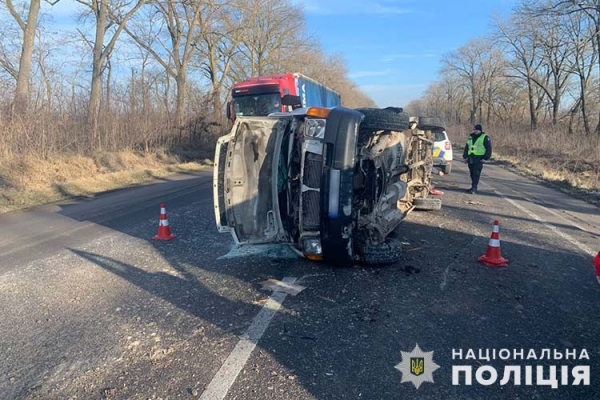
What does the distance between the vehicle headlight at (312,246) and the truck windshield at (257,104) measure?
1180 centimetres

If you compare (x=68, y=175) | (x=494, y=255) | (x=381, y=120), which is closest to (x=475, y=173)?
(x=494, y=255)

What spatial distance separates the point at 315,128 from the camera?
4.16 metres

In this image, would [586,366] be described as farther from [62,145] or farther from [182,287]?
[62,145]

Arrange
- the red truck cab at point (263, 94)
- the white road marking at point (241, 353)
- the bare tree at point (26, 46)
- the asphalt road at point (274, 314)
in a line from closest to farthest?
the white road marking at point (241, 353) → the asphalt road at point (274, 314) → the bare tree at point (26, 46) → the red truck cab at point (263, 94)

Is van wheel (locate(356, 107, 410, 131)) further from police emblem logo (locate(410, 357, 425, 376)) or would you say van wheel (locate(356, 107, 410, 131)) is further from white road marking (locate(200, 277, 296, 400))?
police emblem logo (locate(410, 357, 425, 376))

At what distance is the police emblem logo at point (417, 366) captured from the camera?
2678 millimetres

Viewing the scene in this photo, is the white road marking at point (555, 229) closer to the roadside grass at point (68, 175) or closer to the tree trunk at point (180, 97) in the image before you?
the roadside grass at point (68, 175)

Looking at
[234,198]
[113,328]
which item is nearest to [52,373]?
[113,328]

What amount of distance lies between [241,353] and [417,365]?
123cm

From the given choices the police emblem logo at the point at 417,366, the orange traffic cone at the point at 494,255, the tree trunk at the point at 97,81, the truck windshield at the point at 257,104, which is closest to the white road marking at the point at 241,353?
the police emblem logo at the point at 417,366

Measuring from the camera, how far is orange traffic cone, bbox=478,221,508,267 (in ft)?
15.8

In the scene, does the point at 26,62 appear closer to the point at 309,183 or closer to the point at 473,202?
the point at 309,183

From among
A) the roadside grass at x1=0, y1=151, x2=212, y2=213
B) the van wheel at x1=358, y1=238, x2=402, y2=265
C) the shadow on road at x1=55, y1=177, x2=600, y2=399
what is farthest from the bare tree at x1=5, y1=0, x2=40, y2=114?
the van wheel at x1=358, y1=238, x2=402, y2=265

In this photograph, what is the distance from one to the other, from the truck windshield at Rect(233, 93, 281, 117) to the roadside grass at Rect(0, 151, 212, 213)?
3.82 m
